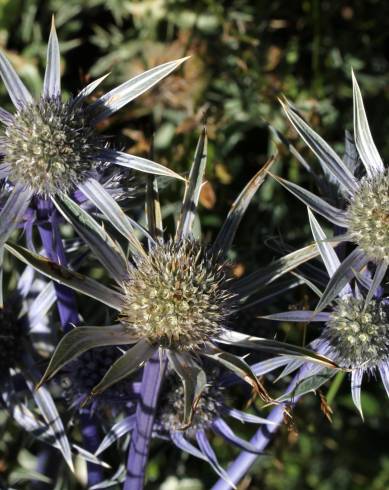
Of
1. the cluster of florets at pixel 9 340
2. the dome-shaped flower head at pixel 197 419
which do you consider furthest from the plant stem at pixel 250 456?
the cluster of florets at pixel 9 340

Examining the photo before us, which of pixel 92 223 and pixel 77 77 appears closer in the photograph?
pixel 92 223

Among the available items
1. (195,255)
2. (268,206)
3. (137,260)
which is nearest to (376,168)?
(195,255)

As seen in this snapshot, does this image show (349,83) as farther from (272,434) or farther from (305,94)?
(272,434)

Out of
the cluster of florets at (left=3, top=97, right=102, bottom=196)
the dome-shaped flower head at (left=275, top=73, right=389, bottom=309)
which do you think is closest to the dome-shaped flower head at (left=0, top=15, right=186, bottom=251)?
the cluster of florets at (left=3, top=97, right=102, bottom=196)

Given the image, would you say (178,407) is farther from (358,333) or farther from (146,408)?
(358,333)

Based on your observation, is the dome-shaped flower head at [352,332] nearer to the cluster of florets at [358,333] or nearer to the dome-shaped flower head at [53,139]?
the cluster of florets at [358,333]

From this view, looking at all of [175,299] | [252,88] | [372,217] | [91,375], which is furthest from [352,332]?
[252,88]
